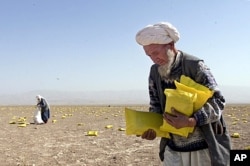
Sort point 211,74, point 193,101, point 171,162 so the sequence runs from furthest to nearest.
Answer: point 171,162, point 211,74, point 193,101

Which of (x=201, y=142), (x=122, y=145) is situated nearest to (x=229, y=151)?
(x=201, y=142)

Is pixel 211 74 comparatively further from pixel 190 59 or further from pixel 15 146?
pixel 15 146

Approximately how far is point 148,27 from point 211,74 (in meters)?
0.64

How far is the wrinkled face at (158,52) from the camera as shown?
3.08m

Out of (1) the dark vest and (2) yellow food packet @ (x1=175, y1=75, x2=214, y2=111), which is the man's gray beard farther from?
(2) yellow food packet @ (x1=175, y1=75, x2=214, y2=111)

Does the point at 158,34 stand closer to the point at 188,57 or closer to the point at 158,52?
the point at 158,52

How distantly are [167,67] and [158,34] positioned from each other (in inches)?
12.8

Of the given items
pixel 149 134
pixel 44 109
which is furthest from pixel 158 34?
pixel 44 109

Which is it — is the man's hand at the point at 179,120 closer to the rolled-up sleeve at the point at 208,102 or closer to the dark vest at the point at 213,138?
the rolled-up sleeve at the point at 208,102

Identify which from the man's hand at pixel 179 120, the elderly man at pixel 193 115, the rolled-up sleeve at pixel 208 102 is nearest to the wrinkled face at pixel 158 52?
the elderly man at pixel 193 115

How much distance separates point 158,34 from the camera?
120 inches

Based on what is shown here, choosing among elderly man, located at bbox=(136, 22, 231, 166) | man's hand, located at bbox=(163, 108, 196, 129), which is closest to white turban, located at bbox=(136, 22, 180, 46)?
elderly man, located at bbox=(136, 22, 231, 166)

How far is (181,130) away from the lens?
295cm

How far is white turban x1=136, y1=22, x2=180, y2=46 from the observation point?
305 centimetres
